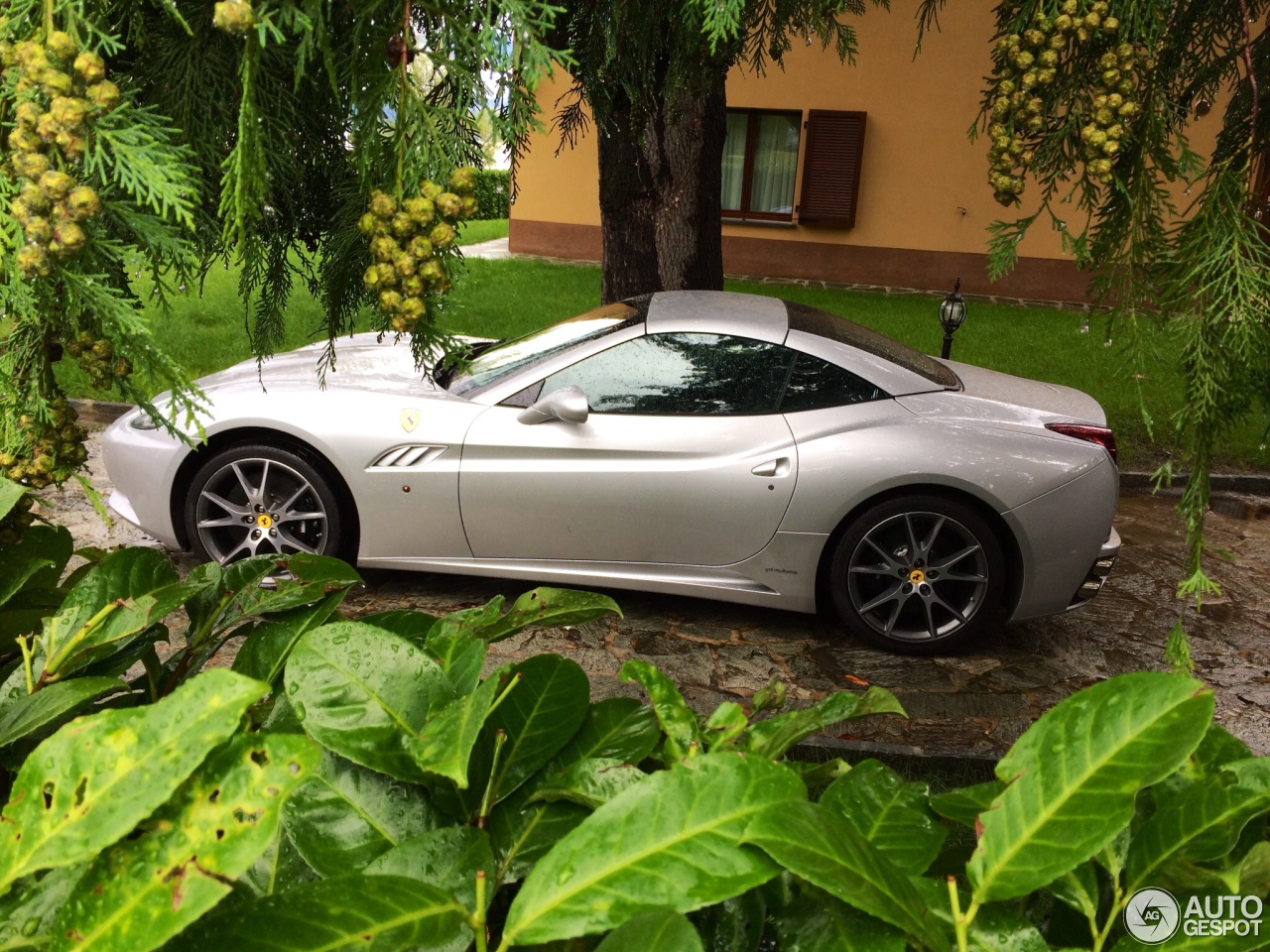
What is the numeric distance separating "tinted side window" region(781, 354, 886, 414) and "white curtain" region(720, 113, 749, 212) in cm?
1222

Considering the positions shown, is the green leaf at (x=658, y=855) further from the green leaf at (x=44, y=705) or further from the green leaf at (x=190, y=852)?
the green leaf at (x=44, y=705)

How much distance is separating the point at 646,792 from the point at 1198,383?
1.58m

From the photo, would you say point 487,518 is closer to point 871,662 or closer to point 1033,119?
point 871,662

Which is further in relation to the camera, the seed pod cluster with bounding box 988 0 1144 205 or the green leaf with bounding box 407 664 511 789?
the seed pod cluster with bounding box 988 0 1144 205

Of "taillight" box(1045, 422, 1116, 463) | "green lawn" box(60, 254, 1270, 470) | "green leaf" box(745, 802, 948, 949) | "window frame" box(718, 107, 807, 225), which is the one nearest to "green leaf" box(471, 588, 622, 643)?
"green leaf" box(745, 802, 948, 949)

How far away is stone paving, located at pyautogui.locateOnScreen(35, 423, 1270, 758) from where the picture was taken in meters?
4.57

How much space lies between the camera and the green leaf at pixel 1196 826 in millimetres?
1141

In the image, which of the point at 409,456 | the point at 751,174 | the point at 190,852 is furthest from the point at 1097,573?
the point at 751,174

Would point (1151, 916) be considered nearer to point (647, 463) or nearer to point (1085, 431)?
point (647, 463)

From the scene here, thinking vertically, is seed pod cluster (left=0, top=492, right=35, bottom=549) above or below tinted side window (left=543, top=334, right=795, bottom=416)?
above

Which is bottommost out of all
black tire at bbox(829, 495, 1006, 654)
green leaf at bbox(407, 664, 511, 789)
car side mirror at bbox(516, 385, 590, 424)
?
black tire at bbox(829, 495, 1006, 654)

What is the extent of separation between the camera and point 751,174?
16.8 m

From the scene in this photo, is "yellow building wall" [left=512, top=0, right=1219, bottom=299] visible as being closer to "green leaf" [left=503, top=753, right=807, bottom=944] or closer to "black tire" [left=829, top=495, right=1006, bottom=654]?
"black tire" [left=829, top=495, right=1006, bottom=654]

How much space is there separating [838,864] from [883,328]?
1225cm
